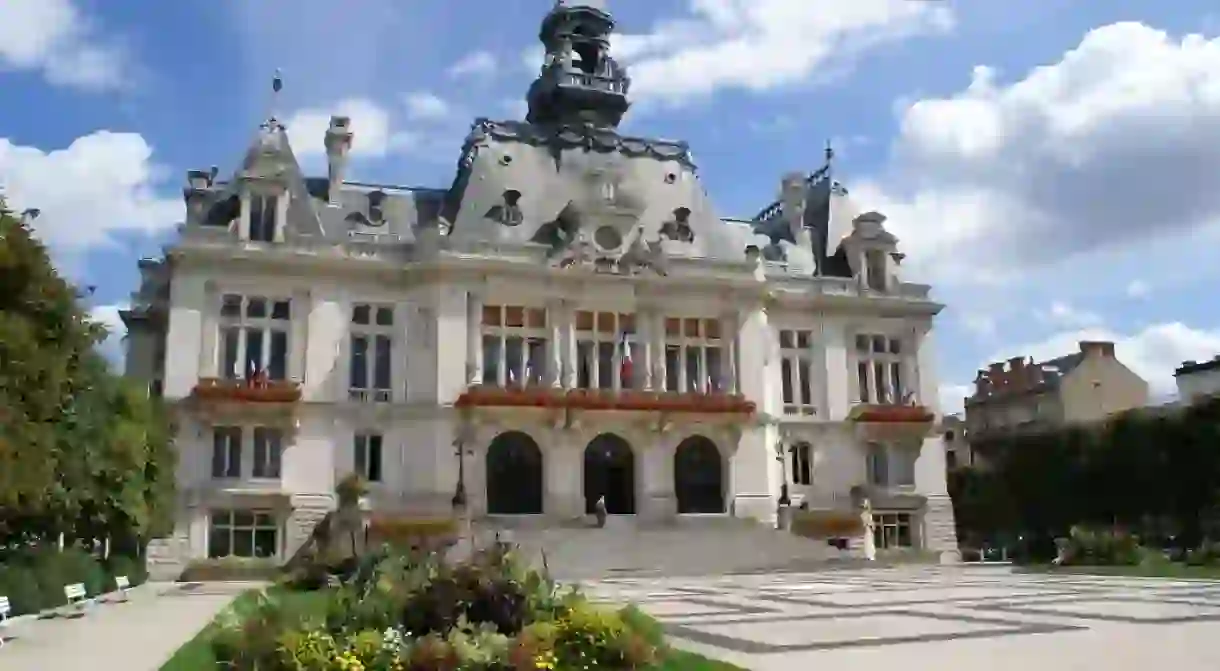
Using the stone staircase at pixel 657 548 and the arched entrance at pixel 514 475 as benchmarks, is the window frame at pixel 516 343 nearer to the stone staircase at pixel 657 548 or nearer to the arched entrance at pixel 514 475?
the arched entrance at pixel 514 475

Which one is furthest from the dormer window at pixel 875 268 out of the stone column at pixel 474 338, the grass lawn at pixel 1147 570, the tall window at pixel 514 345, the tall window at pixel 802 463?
the stone column at pixel 474 338

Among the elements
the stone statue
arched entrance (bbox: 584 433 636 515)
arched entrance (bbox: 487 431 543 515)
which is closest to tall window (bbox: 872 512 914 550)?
the stone statue

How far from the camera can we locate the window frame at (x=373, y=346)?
156 ft

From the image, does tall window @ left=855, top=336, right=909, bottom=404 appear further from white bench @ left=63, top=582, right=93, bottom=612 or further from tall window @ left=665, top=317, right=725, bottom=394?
white bench @ left=63, top=582, right=93, bottom=612

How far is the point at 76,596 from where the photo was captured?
2606 cm

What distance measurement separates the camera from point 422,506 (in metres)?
46.3

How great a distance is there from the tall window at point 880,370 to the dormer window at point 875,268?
2880 mm

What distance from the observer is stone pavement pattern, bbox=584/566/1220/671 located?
13.9 metres

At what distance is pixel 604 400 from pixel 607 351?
3.12 m

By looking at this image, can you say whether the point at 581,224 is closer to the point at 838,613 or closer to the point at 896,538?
the point at 896,538

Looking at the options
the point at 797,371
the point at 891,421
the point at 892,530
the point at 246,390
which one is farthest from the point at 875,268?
the point at 246,390

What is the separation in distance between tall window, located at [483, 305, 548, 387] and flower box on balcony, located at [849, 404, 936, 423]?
15891 mm

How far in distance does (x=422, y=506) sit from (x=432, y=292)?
922 cm

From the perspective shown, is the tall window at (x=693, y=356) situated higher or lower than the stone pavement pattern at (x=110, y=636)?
higher
